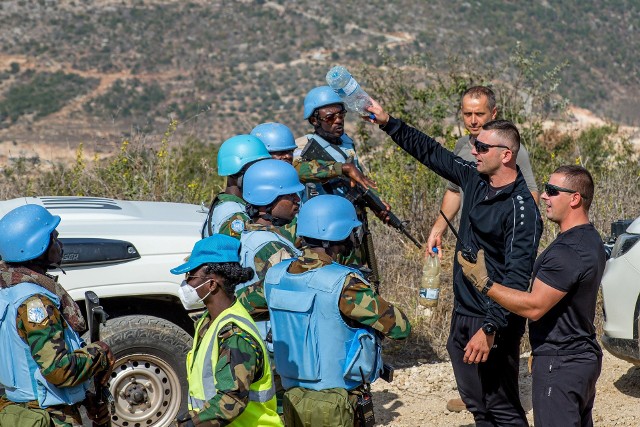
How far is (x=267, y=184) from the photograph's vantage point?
16.3ft

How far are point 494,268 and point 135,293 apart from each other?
2.34m

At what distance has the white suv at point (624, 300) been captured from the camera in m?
6.09

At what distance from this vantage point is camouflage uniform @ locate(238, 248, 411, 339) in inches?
156

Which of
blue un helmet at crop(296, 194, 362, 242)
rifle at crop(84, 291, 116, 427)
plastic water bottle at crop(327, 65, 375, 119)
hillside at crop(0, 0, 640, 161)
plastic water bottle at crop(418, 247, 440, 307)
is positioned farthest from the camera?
hillside at crop(0, 0, 640, 161)

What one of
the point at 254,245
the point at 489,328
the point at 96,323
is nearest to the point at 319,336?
the point at 254,245

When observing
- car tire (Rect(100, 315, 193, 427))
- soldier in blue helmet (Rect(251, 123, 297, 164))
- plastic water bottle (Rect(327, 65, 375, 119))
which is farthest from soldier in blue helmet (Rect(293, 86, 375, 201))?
car tire (Rect(100, 315, 193, 427))

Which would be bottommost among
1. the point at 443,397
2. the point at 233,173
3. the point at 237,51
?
the point at 237,51

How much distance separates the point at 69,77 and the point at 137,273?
33709 millimetres

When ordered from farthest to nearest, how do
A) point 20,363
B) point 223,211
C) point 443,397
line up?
point 443,397 < point 223,211 < point 20,363

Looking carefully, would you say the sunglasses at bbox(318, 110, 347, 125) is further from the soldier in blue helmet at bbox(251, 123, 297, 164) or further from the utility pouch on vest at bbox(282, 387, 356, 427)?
the utility pouch on vest at bbox(282, 387, 356, 427)

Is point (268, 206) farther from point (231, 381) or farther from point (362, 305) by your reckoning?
point (231, 381)

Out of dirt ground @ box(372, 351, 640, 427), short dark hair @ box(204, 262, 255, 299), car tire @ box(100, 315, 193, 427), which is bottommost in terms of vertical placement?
dirt ground @ box(372, 351, 640, 427)

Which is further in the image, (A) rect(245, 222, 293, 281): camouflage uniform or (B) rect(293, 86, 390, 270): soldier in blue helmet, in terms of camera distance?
(B) rect(293, 86, 390, 270): soldier in blue helmet

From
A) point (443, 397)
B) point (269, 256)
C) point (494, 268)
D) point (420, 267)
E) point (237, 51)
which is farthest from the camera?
point (237, 51)
